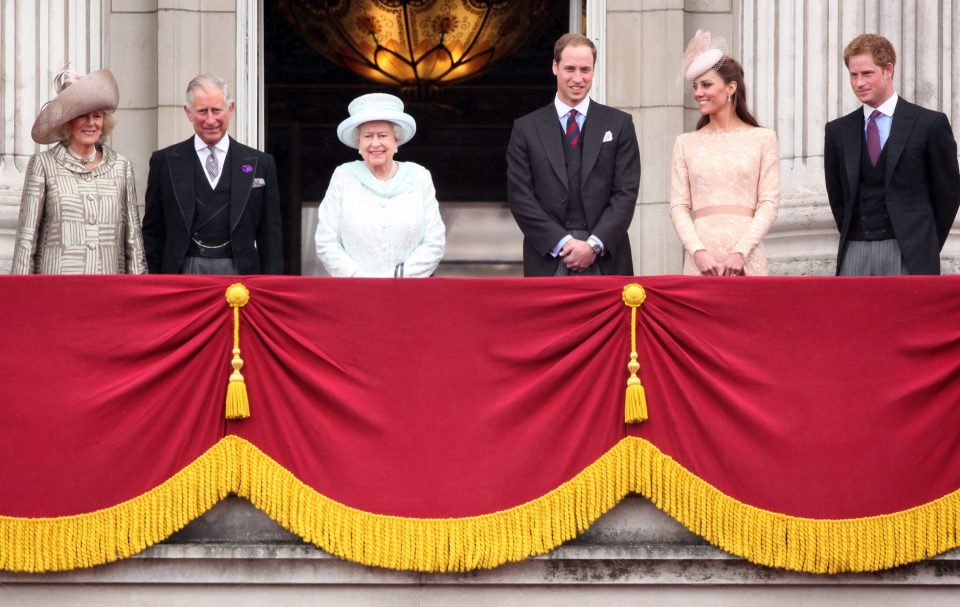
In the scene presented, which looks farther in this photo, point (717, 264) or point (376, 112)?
point (717, 264)

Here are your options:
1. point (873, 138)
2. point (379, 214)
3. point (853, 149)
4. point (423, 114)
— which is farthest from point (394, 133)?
point (423, 114)

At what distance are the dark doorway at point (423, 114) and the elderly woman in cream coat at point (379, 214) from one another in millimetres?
6674

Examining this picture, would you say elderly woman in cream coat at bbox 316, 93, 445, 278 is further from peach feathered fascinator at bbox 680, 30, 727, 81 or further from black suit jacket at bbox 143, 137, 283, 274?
peach feathered fascinator at bbox 680, 30, 727, 81

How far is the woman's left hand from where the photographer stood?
30.5 feet

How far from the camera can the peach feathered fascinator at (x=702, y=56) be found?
948 cm

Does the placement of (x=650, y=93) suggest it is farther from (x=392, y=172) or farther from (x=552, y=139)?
(x=392, y=172)

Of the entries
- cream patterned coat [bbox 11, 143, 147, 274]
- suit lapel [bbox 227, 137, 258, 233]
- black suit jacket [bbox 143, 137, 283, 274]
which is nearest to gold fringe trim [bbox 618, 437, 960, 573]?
black suit jacket [bbox 143, 137, 283, 274]

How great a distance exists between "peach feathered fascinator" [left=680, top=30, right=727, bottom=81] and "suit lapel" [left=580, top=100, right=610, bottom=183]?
20.1 inches

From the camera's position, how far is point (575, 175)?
30.9ft

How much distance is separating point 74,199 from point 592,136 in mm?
2646

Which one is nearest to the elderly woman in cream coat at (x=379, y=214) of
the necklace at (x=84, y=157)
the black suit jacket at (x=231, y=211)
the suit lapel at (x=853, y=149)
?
the black suit jacket at (x=231, y=211)

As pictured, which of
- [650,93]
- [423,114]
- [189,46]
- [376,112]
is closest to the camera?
[376,112]

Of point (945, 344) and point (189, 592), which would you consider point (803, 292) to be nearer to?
point (945, 344)

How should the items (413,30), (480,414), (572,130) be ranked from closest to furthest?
(480,414)
(572,130)
(413,30)
